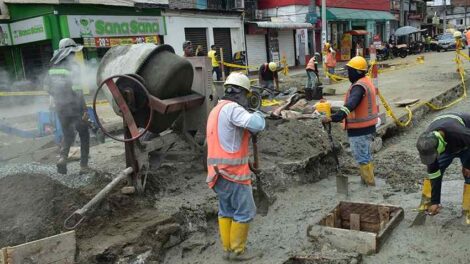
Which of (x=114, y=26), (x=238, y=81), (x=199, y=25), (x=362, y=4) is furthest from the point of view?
(x=362, y=4)

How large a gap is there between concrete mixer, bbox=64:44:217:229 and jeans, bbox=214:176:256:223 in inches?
42.1

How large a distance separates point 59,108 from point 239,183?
3064 millimetres

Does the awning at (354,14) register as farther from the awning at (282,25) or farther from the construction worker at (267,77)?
the construction worker at (267,77)

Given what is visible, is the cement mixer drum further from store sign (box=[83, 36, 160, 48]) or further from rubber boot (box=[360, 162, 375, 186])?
store sign (box=[83, 36, 160, 48])

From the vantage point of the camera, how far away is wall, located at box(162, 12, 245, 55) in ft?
69.2

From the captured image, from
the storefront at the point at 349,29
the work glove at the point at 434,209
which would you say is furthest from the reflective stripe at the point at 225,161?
the storefront at the point at 349,29

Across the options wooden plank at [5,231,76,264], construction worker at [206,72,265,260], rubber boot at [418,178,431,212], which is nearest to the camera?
wooden plank at [5,231,76,264]

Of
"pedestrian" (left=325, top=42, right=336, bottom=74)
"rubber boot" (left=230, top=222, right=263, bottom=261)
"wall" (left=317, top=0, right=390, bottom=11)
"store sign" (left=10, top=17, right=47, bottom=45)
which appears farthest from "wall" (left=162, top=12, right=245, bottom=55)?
"rubber boot" (left=230, top=222, right=263, bottom=261)

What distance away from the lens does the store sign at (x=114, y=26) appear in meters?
16.6

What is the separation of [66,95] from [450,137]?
449cm

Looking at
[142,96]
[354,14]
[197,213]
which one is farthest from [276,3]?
[197,213]

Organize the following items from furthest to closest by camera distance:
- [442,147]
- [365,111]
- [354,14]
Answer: [354,14], [365,111], [442,147]

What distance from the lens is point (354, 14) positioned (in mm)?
35906

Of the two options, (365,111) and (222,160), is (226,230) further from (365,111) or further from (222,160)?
(365,111)
